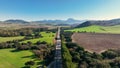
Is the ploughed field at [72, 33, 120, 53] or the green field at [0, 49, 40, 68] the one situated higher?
the green field at [0, 49, 40, 68]

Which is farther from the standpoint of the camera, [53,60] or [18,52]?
[18,52]

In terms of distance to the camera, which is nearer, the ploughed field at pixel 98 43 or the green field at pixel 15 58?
the green field at pixel 15 58

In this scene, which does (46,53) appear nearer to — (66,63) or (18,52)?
(18,52)

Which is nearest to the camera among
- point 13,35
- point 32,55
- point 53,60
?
point 53,60

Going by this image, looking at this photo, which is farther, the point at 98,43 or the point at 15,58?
the point at 98,43

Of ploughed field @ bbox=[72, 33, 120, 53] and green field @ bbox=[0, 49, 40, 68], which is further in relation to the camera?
ploughed field @ bbox=[72, 33, 120, 53]

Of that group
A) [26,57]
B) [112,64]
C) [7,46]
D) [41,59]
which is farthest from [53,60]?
[7,46]

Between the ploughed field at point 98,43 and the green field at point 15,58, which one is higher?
the green field at point 15,58

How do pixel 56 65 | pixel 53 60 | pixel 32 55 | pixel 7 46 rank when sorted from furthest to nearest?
pixel 7 46, pixel 32 55, pixel 53 60, pixel 56 65
